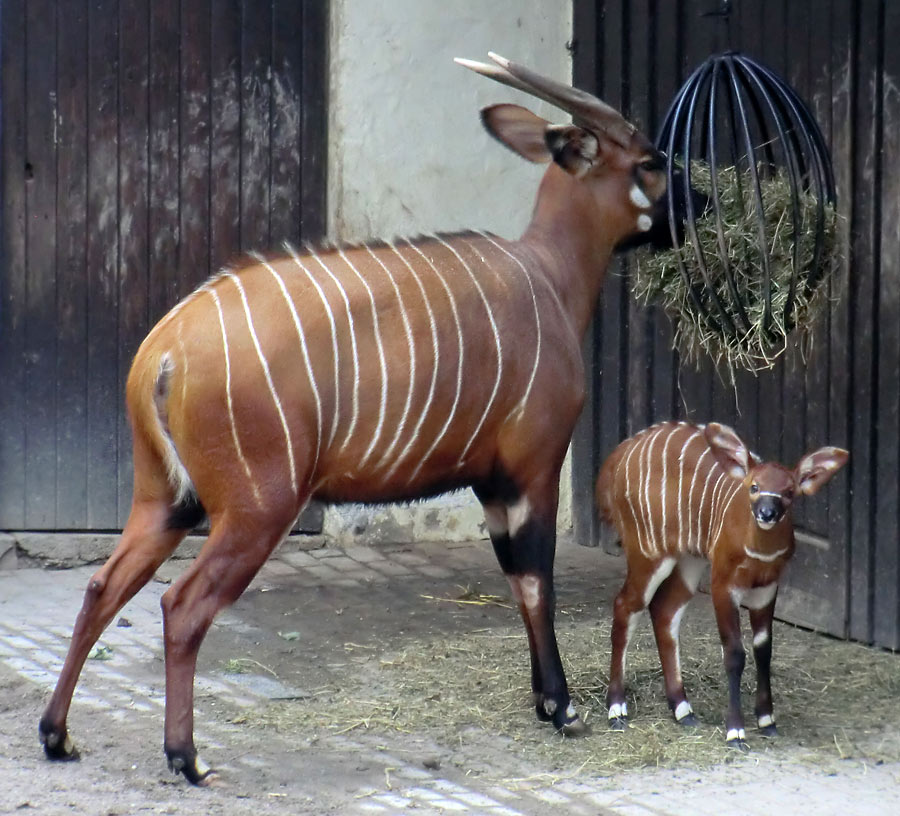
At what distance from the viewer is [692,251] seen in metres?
5.27

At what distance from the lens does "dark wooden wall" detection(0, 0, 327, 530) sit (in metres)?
7.37

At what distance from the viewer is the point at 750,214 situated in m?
5.22

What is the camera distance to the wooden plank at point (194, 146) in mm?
7449

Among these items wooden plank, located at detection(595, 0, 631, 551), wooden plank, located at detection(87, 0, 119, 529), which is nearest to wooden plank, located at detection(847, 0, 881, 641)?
wooden plank, located at detection(595, 0, 631, 551)

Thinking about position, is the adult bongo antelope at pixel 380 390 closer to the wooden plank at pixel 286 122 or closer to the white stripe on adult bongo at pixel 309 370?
the white stripe on adult bongo at pixel 309 370

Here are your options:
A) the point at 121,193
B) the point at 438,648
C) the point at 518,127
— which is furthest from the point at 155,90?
the point at 438,648

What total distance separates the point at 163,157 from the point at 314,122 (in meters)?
0.75

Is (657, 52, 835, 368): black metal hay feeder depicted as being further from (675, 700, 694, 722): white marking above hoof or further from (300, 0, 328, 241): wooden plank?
(300, 0, 328, 241): wooden plank

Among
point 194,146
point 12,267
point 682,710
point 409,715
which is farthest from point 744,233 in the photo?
point 12,267

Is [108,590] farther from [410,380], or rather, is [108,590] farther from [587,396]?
[587,396]

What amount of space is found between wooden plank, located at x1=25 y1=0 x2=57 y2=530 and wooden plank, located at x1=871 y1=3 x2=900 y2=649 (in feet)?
12.6

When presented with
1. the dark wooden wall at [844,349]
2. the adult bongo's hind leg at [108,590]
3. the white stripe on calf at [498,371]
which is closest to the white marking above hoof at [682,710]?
the white stripe on calf at [498,371]

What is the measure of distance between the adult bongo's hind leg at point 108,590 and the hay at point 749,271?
1816 millimetres

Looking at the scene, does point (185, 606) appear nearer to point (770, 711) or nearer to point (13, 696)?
point (13, 696)
